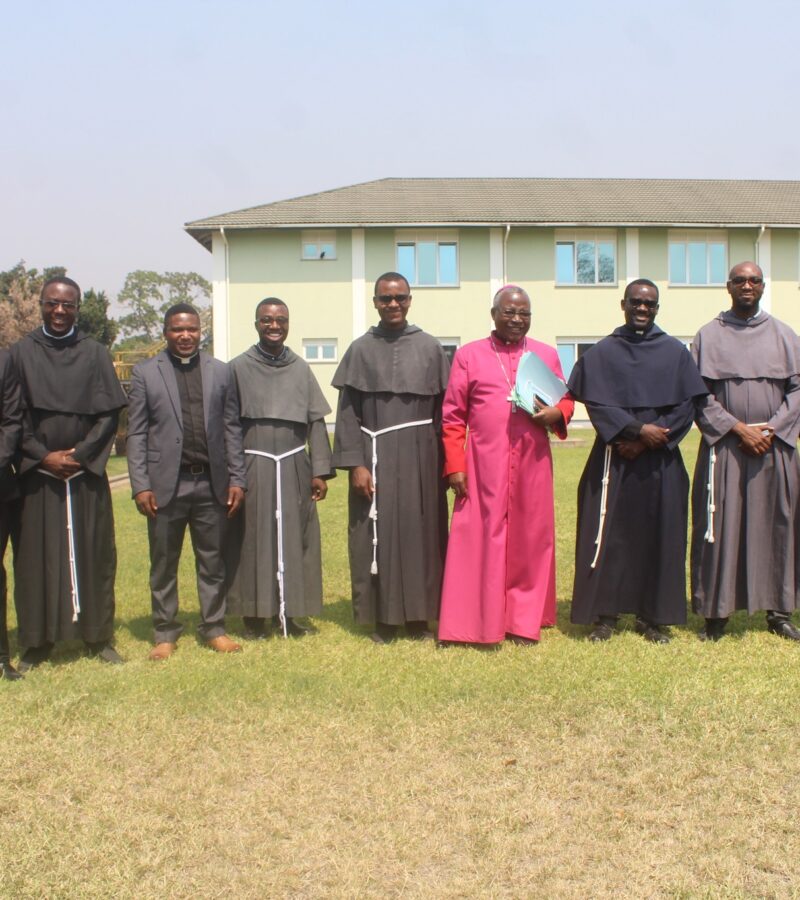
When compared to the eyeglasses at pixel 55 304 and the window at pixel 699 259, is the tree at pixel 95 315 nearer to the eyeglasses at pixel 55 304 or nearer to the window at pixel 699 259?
the window at pixel 699 259

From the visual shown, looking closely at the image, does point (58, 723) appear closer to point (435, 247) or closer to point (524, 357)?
point (524, 357)

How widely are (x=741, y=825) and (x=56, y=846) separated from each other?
2578 millimetres

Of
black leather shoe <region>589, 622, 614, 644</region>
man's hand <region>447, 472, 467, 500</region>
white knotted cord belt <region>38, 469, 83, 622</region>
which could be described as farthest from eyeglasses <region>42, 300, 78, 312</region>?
black leather shoe <region>589, 622, 614, 644</region>

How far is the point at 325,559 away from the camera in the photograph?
9.55 metres

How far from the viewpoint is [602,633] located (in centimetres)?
613

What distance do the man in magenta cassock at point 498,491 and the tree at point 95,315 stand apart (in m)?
35.3

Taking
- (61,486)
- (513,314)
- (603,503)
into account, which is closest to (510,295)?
(513,314)

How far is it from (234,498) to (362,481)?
83cm

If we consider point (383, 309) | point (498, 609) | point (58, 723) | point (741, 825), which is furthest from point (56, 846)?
point (383, 309)

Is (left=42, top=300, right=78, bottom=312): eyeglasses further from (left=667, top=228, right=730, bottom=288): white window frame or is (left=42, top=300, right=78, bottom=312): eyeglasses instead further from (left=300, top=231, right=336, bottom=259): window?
(left=667, top=228, right=730, bottom=288): white window frame

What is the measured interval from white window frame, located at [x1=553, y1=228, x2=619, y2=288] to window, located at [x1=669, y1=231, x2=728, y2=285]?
5.22ft

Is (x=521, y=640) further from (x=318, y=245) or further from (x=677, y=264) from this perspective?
(x=677, y=264)

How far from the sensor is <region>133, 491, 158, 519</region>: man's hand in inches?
234

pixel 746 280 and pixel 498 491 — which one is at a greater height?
pixel 746 280
